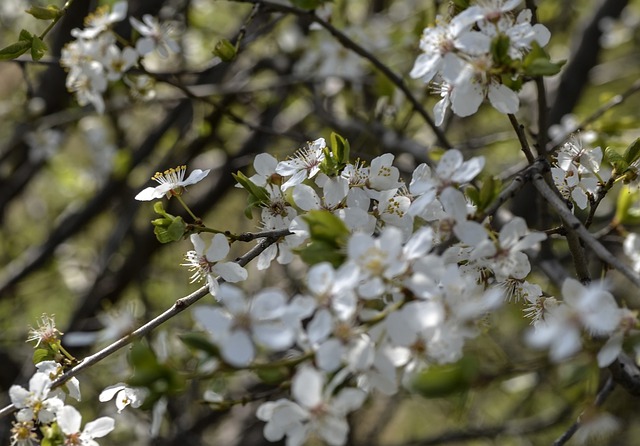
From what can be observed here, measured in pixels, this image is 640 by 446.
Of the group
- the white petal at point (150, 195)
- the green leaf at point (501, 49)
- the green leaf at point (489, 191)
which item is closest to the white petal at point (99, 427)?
the white petal at point (150, 195)

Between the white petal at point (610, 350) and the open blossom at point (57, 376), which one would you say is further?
the open blossom at point (57, 376)

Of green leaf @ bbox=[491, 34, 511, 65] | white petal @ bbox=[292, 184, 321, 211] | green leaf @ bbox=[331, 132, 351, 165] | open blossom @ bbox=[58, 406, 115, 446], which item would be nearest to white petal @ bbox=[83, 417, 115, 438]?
open blossom @ bbox=[58, 406, 115, 446]

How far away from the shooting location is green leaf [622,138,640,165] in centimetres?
134

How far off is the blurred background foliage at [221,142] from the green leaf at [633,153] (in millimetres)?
976

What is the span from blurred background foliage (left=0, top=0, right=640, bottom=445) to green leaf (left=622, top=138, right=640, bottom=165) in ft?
3.20

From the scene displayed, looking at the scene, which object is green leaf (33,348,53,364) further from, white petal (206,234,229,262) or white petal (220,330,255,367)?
white petal (220,330,255,367)

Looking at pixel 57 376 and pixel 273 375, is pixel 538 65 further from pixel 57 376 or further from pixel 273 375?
pixel 57 376

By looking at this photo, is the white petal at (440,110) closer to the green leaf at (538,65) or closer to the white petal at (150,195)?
the green leaf at (538,65)

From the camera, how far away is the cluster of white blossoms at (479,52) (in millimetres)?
1239

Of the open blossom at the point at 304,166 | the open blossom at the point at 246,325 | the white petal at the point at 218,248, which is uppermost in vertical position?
the open blossom at the point at 246,325

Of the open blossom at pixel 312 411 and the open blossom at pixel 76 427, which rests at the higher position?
the open blossom at pixel 312 411

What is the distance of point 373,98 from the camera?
3666 mm

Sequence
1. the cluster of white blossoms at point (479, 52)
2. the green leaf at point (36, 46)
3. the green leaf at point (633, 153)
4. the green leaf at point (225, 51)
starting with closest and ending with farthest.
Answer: the cluster of white blossoms at point (479, 52) → the green leaf at point (633, 153) → the green leaf at point (36, 46) → the green leaf at point (225, 51)

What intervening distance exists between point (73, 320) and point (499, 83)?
8.06 feet
